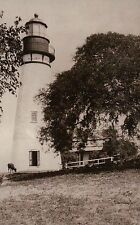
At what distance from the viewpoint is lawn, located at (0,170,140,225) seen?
9764mm

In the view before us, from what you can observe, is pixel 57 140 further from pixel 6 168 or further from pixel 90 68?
pixel 6 168

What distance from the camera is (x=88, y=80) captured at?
18.5 meters

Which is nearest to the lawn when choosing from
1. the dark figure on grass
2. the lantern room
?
the dark figure on grass

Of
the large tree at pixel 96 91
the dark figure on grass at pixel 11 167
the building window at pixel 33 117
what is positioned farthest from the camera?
the building window at pixel 33 117

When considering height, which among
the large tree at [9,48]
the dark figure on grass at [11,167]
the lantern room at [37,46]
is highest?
the lantern room at [37,46]

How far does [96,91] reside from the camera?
61.5 ft

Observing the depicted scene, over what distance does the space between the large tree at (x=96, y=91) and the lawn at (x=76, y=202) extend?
3397 millimetres

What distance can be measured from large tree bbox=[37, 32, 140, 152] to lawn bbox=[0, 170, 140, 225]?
11.1ft

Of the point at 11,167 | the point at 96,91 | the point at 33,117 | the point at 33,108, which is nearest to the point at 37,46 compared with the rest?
the point at 33,108

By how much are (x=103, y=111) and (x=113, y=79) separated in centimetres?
161

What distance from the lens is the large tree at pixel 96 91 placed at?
18578 mm

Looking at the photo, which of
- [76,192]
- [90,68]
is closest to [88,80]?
[90,68]

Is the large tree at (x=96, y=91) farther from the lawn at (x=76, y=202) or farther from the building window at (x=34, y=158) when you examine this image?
the building window at (x=34, y=158)

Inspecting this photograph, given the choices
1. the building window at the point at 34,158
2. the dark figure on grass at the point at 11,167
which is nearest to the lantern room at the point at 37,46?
the building window at the point at 34,158
